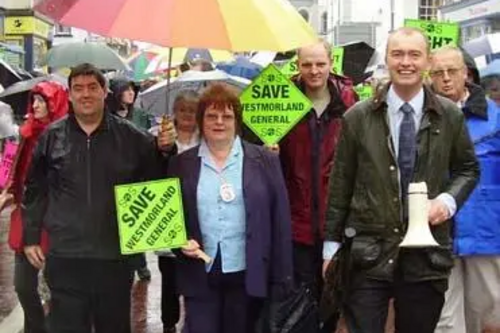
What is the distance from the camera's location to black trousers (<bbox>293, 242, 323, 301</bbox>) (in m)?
5.98

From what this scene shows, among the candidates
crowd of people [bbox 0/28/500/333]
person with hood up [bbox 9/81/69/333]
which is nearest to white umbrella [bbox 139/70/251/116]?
person with hood up [bbox 9/81/69/333]

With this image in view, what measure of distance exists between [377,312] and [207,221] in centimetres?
94

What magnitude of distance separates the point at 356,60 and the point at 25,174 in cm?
1013

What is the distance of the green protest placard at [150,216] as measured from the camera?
4812 mm

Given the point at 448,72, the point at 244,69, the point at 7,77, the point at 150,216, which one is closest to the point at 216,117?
the point at 150,216

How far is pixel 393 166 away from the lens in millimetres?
4645

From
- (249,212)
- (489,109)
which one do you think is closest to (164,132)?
(249,212)

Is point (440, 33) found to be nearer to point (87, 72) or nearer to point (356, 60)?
point (87, 72)

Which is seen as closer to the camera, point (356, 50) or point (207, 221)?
point (207, 221)

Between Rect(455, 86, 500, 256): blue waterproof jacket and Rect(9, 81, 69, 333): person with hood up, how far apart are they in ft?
8.12

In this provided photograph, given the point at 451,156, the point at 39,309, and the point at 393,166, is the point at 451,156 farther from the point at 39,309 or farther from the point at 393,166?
the point at 39,309

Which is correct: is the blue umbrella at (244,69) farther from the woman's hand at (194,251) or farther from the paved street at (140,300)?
the woman's hand at (194,251)

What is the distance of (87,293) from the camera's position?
16.6ft

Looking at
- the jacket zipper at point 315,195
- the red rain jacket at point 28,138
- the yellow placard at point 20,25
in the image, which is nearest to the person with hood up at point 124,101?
the red rain jacket at point 28,138
